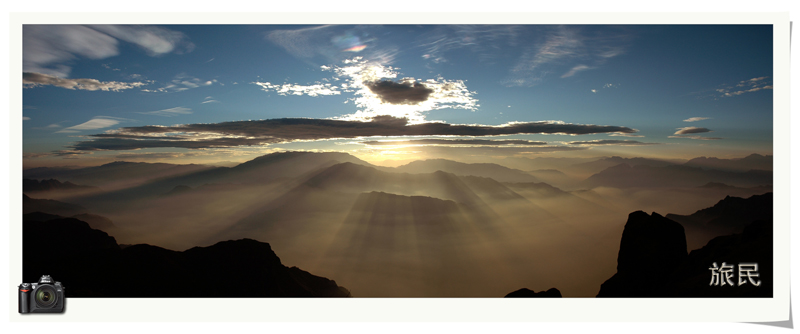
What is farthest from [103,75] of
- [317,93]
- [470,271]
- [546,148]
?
[546,148]

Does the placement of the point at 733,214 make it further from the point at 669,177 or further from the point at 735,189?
the point at 669,177

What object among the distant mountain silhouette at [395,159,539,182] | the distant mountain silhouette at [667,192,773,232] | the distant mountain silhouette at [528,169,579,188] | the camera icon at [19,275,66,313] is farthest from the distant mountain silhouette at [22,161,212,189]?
the distant mountain silhouette at [667,192,773,232]

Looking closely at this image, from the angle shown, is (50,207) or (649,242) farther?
(649,242)

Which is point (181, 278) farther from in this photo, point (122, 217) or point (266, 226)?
point (122, 217)

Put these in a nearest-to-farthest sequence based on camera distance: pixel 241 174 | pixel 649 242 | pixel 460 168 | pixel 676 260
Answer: pixel 676 260 < pixel 649 242 < pixel 241 174 < pixel 460 168

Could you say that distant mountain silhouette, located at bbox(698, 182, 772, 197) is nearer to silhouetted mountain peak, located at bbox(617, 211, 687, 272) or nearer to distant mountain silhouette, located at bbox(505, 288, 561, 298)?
silhouetted mountain peak, located at bbox(617, 211, 687, 272)

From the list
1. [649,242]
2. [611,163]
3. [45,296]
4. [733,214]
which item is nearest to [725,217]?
[733,214]

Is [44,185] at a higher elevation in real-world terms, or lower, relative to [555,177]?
lower
